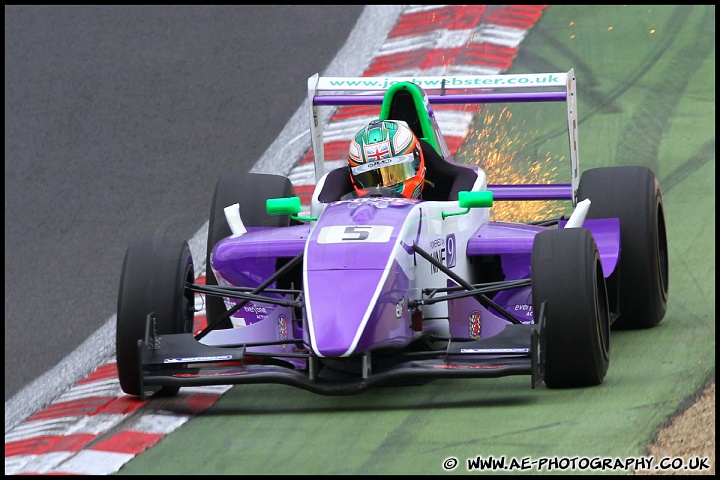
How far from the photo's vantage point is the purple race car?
850cm

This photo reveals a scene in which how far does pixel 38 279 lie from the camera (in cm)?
1270

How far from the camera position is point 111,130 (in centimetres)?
1656

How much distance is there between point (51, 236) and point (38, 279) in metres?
1.14

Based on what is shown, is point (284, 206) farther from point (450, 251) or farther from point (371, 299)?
point (371, 299)

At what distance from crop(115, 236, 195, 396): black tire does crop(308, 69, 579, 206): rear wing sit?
235 cm

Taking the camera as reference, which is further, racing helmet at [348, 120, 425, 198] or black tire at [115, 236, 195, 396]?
racing helmet at [348, 120, 425, 198]

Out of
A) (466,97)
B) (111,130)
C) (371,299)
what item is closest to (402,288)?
(371,299)

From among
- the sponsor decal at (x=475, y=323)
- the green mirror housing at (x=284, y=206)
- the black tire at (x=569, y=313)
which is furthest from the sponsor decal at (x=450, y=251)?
the green mirror housing at (x=284, y=206)

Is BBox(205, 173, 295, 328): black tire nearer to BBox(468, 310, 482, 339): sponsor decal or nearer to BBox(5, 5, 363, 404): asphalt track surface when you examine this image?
BBox(5, 5, 363, 404): asphalt track surface

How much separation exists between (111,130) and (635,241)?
7.88 m

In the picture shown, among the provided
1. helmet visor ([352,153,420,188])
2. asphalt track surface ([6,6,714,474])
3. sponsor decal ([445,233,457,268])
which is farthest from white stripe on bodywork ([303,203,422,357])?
helmet visor ([352,153,420,188])

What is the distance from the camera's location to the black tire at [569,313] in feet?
27.9

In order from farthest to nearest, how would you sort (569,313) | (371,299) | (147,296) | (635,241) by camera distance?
(635,241), (147,296), (569,313), (371,299)

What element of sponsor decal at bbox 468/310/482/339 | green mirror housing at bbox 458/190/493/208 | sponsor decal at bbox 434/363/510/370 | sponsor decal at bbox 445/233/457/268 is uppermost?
green mirror housing at bbox 458/190/493/208
